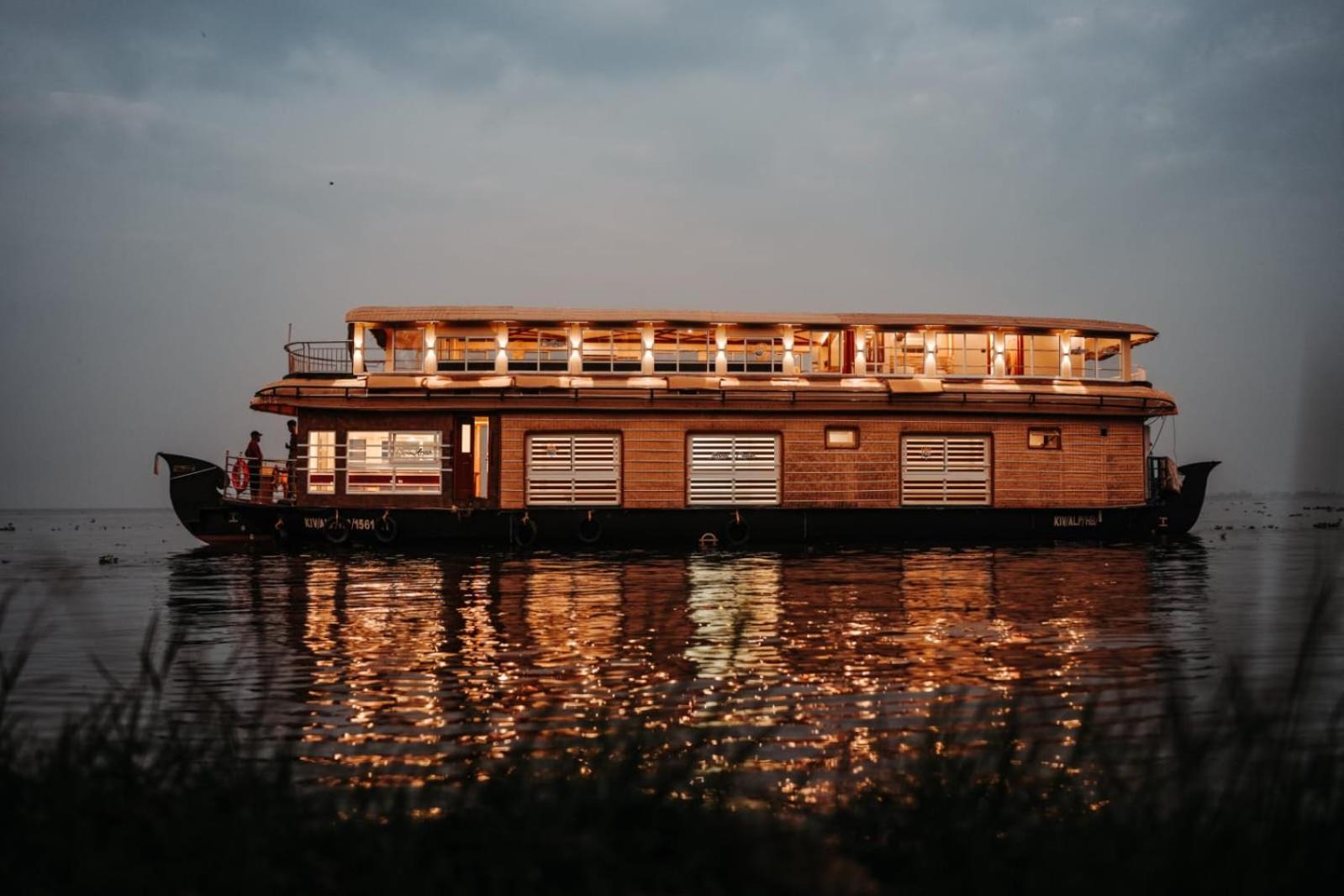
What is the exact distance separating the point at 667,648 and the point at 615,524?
15685 millimetres

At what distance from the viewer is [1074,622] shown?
10781 mm

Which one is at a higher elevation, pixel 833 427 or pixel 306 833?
pixel 833 427

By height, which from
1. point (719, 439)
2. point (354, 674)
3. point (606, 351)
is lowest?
point (354, 674)

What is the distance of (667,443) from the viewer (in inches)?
1003

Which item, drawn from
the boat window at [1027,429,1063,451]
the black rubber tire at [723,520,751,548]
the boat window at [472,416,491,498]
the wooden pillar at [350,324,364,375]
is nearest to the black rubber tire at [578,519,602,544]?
the boat window at [472,416,491,498]

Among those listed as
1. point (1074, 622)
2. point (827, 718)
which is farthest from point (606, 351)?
point (827, 718)

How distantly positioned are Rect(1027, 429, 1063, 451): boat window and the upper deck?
3.08 ft

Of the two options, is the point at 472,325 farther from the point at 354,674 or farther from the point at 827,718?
the point at 827,718

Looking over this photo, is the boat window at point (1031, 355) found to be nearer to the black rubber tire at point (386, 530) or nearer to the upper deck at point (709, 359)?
the upper deck at point (709, 359)

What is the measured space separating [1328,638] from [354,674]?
832 cm

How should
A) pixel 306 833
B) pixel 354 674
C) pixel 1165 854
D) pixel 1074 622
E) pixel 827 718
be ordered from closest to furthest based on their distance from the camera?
pixel 1165 854, pixel 306 833, pixel 827 718, pixel 354 674, pixel 1074 622

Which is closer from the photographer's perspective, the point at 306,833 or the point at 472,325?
the point at 306,833

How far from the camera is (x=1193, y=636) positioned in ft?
32.4

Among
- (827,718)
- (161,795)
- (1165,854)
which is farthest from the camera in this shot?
(827,718)
